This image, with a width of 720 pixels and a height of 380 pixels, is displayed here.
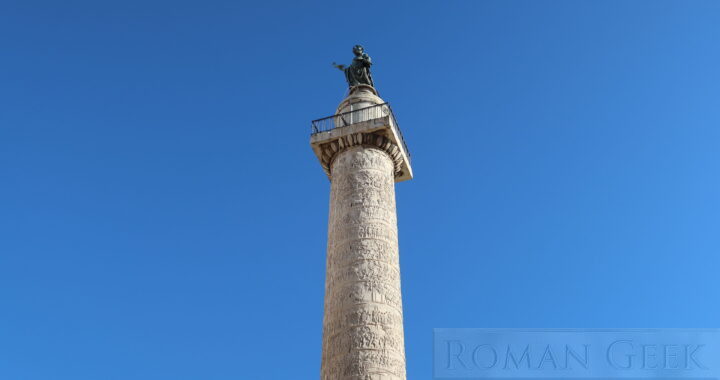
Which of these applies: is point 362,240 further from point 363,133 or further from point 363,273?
point 363,133

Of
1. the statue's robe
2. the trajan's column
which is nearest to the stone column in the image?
the trajan's column

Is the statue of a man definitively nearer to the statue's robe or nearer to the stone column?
the statue's robe

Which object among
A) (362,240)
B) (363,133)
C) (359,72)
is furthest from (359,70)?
(362,240)

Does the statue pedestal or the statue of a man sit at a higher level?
the statue of a man

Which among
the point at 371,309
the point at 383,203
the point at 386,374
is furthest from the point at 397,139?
the point at 386,374

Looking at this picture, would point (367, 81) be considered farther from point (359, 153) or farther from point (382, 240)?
point (382, 240)

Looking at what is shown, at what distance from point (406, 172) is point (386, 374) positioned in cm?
586

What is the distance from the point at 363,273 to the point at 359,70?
629cm

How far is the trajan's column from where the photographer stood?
1226 centimetres

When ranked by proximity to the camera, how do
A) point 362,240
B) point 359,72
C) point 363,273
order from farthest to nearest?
point 359,72
point 362,240
point 363,273

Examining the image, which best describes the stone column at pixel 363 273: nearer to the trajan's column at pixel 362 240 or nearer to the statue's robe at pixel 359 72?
the trajan's column at pixel 362 240

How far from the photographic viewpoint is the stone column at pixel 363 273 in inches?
480

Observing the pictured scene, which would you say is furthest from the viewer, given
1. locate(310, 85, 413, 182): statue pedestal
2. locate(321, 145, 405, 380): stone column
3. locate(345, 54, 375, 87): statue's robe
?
locate(345, 54, 375, 87): statue's robe

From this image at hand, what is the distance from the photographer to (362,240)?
13539 mm
